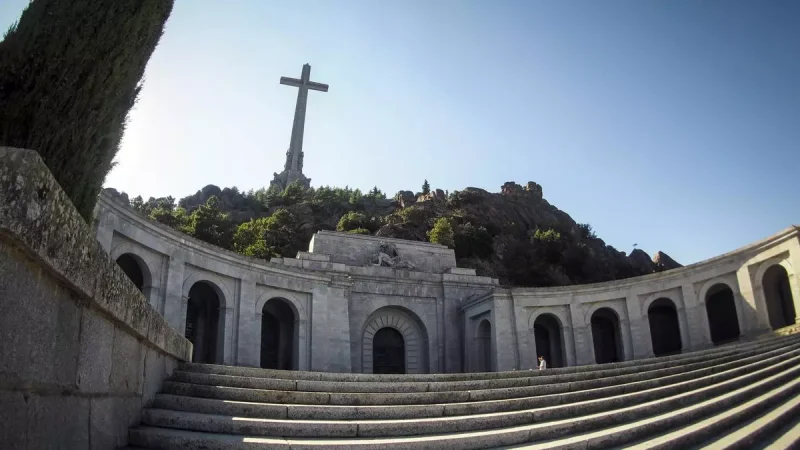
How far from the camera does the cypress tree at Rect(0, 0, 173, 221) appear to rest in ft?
11.5

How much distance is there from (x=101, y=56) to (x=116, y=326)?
236 centimetres

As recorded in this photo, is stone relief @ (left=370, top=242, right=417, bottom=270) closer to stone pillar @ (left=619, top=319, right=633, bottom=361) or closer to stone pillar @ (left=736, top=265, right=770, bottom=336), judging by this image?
stone pillar @ (left=619, top=319, right=633, bottom=361)

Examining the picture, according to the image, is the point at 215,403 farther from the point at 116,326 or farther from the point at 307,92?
the point at 307,92

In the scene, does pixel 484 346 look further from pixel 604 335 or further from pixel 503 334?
pixel 604 335

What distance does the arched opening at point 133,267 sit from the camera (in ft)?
61.1

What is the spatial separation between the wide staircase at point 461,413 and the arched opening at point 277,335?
16.0m

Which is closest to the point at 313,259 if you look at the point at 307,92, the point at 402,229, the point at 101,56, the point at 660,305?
the point at 660,305

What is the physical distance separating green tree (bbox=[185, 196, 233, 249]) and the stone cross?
20705 millimetres

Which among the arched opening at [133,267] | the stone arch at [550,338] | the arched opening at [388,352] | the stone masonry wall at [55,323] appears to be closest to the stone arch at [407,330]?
the arched opening at [388,352]

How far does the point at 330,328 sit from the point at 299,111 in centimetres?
4375

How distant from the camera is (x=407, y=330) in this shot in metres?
28.8

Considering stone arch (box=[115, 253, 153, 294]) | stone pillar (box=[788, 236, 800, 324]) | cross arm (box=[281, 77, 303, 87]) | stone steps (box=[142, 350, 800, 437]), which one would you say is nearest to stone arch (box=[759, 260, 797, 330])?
stone pillar (box=[788, 236, 800, 324])

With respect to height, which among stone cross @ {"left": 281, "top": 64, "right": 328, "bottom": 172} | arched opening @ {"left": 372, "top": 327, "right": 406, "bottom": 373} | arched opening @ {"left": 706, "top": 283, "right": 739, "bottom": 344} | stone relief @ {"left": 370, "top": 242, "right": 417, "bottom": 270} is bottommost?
arched opening @ {"left": 372, "top": 327, "right": 406, "bottom": 373}

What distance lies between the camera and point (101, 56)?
161 inches
